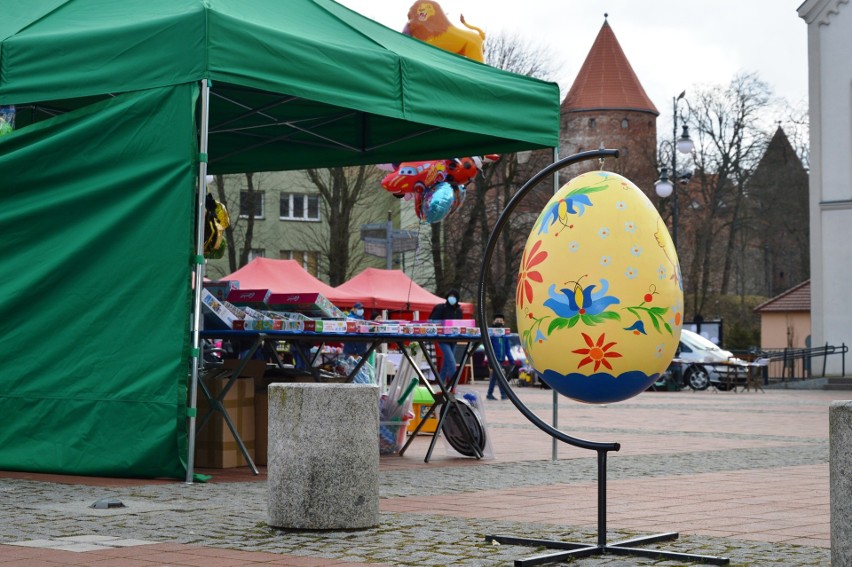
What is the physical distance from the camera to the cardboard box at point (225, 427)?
10.5 m

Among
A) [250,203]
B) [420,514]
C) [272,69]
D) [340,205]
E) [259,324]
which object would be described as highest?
[340,205]

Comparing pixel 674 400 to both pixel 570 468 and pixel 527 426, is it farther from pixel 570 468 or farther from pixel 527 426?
pixel 570 468

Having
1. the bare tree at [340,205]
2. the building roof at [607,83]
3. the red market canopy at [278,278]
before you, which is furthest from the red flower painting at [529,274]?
the building roof at [607,83]

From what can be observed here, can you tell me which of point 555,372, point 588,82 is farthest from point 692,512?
point 588,82

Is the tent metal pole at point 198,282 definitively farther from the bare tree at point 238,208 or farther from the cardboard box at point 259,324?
the bare tree at point 238,208

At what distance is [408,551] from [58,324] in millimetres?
4451

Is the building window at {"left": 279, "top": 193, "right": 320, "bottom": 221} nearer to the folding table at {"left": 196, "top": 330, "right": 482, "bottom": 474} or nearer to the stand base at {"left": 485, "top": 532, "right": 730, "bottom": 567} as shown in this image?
the folding table at {"left": 196, "top": 330, "right": 482, "bottom": 474}

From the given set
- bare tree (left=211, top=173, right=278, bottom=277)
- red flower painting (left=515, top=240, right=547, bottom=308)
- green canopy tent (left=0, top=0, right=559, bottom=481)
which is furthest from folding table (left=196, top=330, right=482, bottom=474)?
bare tree (left=211, top=173, right=278, bottom=277)

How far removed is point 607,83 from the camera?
103 metres

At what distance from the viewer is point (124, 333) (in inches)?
375

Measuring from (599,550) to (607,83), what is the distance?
325ft

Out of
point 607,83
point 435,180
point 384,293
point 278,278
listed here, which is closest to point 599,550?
point 435,180

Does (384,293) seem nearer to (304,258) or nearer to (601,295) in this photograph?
(601,295)

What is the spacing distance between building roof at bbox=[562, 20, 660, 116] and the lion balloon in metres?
85.9
